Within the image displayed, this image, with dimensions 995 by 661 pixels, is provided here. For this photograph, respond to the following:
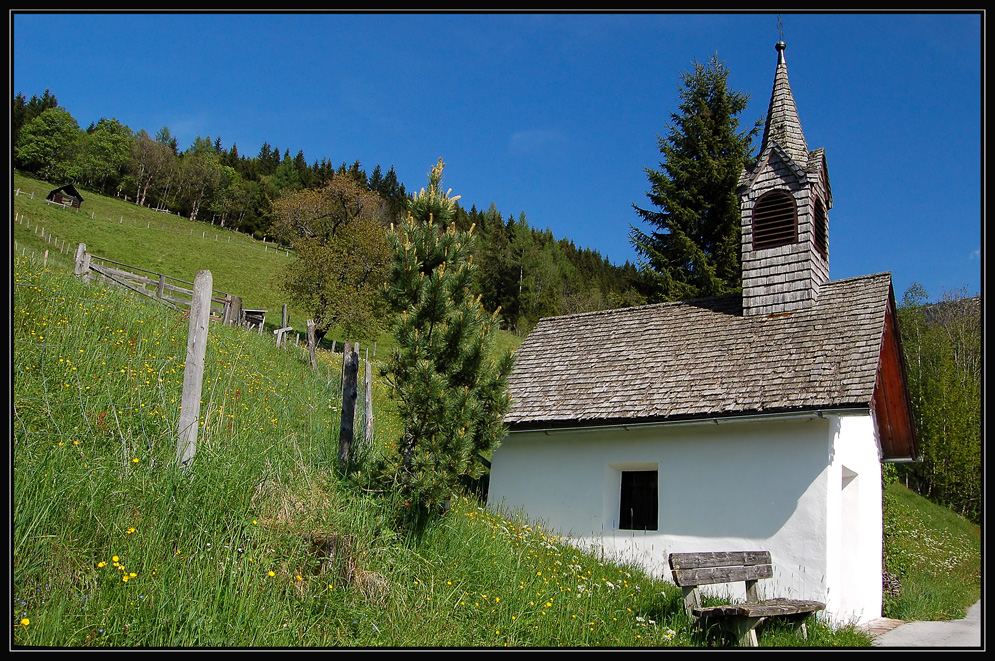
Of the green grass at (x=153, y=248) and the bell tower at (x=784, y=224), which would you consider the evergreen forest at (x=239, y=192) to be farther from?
the bell tower at (x=784, y=224)

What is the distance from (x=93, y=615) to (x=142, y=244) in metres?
46.7

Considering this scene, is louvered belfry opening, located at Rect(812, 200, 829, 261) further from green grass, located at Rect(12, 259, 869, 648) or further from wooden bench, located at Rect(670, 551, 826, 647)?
wooden bench, located at Rect(670, 551, 826, 647)

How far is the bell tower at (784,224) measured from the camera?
42.5 feet

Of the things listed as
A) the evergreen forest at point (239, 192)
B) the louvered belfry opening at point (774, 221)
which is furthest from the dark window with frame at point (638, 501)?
the evergreen forest at point (239, 192)

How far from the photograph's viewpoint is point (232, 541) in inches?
219

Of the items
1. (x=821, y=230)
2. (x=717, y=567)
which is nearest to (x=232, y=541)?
(x=717, y=567)

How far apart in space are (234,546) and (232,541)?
0.14 ft

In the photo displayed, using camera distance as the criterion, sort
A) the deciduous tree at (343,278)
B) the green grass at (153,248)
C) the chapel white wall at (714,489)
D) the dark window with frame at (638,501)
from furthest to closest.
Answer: the green grass at (153,248), the deciduous tree at (343,278), the dark window with frame at (638,501), the chapel white wall at (714,489)

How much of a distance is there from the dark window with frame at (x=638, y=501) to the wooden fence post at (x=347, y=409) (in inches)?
224

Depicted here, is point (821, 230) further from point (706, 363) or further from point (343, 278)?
point (343, 278)

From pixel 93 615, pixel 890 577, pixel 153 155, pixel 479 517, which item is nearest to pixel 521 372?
pixel 479 517

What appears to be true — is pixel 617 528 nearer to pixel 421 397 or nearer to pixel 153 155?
pixel 421 397

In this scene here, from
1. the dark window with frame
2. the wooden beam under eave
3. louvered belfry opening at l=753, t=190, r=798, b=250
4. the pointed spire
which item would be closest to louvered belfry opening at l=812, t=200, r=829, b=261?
louvered belfry opening at l=753, t=190, r=798, b=250

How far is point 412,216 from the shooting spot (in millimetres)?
7773
